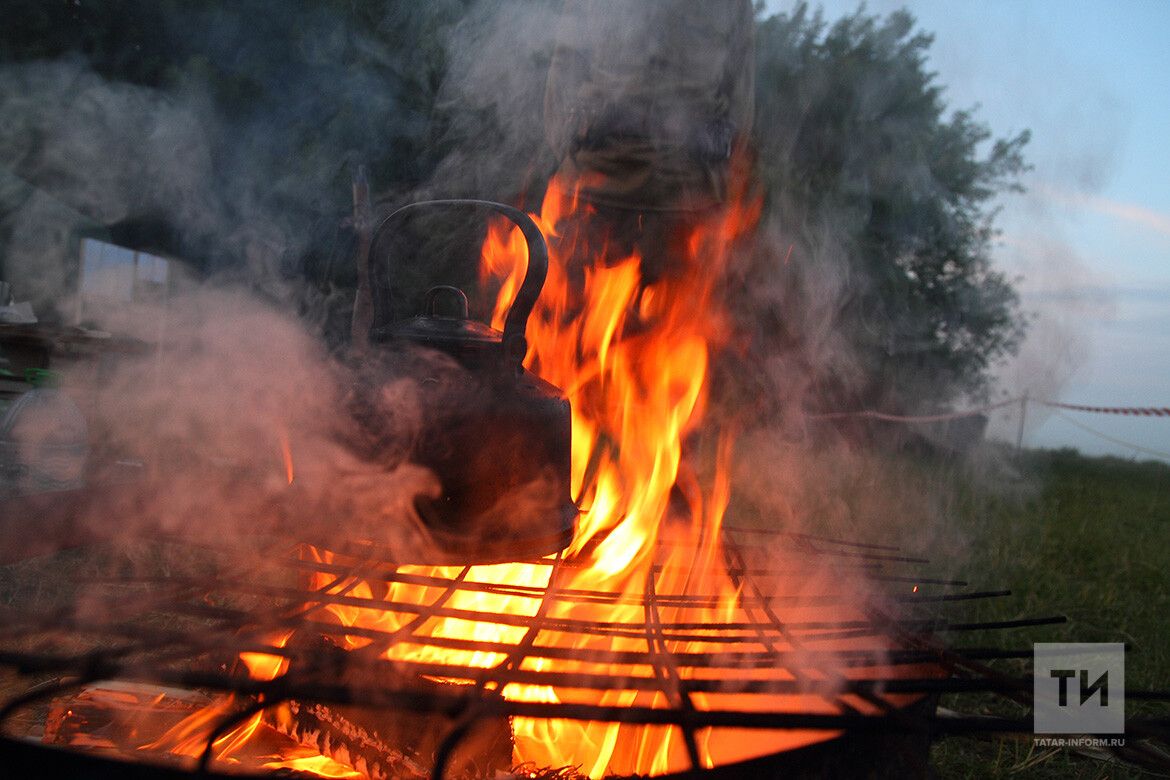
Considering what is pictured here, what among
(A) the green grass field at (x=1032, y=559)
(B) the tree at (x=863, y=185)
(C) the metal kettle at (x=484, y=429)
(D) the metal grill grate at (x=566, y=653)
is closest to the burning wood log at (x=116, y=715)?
(D) the metal grill grate at (x=566, y=653)

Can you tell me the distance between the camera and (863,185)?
292 inches

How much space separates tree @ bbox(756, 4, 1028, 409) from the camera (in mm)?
5648

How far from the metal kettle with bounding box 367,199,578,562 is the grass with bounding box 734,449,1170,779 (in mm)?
1093

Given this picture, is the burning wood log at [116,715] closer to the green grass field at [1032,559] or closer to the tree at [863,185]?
the green grass field at [1032,559]

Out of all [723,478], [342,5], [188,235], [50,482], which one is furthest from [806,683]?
[188,235]

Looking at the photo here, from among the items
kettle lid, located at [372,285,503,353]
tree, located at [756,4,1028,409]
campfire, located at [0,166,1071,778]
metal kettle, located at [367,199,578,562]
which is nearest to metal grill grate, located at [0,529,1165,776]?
campfire, located at [0,166,1071,778]

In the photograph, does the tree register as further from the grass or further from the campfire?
the campfire

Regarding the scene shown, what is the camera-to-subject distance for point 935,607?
1.79 metres

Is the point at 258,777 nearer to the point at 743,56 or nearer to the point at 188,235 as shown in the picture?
the point at 743,56

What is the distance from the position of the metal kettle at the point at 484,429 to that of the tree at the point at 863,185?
3.27m

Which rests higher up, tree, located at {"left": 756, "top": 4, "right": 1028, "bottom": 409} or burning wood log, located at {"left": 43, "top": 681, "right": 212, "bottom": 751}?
tree, located at {"left": 756, "top": 4, "right": 1028, "bottom": 409}

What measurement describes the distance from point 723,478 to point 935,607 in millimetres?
748

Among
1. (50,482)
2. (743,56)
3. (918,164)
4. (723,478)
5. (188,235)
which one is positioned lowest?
(50,482)

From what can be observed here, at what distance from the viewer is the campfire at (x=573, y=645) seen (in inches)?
35.9
